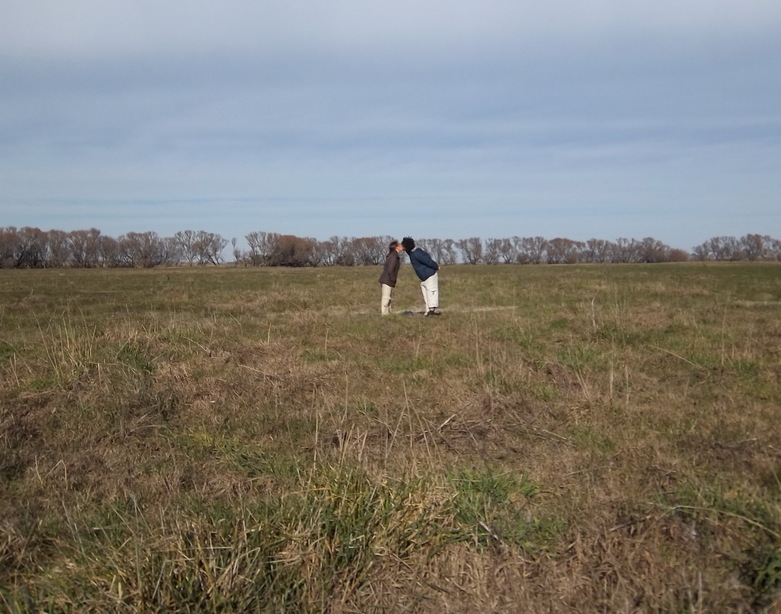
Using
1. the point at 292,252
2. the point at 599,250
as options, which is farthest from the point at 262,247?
the point at 599,250

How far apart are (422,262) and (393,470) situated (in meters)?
9.43

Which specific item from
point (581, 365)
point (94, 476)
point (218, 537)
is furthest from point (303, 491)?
point (581, 365)

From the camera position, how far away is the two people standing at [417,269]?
48.6 ft

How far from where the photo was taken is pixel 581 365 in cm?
949

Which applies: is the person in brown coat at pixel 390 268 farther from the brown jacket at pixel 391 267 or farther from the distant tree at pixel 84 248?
the distant tree at pixel 84 248

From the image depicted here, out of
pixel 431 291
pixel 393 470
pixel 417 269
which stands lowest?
pixel 393 470

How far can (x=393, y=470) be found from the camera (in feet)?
18.7

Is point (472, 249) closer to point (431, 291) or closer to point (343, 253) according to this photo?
point (343, 253)

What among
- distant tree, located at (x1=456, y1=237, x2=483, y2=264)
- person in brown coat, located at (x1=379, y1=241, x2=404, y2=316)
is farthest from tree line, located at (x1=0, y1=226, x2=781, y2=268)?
person in brown coat, located at (x1=379, y1=241, x2=404, y2=316)

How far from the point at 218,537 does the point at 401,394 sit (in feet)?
13.7

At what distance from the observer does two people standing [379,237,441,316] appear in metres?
14.8

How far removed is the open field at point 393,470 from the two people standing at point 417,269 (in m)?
3.14

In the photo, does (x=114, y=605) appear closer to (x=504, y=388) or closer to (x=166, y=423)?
(x=166, y=423)

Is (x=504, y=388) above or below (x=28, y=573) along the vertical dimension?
above
